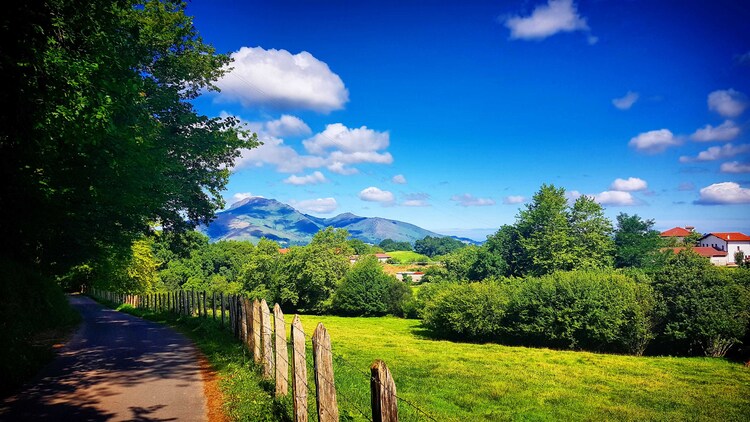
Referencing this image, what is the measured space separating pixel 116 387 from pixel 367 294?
59754mm

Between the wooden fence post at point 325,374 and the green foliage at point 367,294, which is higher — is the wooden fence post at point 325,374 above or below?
above

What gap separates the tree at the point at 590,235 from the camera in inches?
2628

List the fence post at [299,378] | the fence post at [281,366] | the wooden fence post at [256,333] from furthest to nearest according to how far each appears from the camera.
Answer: the wooden fence post at [256,333], the fence post at [281,366], the fence post at [299,378]

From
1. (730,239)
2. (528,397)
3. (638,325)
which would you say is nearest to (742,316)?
(638,325)

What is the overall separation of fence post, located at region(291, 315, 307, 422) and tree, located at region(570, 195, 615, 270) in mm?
66061

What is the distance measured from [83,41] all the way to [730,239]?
172 meters

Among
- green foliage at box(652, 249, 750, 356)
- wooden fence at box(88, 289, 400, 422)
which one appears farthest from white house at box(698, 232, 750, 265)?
wooden fence at box(88, 289, 400, 422)

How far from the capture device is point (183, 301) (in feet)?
82.0

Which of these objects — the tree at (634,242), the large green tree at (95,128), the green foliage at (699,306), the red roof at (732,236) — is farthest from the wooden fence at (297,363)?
the red roof at (732,236)

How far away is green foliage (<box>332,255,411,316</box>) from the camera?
67.6 metres

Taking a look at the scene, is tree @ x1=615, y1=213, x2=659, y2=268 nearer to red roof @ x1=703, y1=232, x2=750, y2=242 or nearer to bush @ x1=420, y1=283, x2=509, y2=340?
bush @ x1=420, y1=283, x2=509, y2=340

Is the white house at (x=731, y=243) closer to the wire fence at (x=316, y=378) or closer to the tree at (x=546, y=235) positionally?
the tree at (x=546, y=235)

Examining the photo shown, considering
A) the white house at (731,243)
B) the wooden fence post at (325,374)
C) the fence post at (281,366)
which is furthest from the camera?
the white house at (731,243)

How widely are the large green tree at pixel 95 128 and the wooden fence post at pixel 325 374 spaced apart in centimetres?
796
